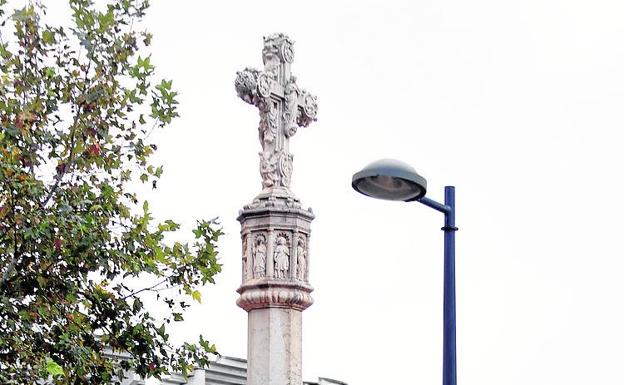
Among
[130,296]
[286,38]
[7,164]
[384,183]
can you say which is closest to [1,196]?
[7,164]

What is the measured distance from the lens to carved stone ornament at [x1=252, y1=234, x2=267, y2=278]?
19906mm

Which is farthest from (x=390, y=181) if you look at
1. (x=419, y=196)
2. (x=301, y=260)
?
(x=301, y=260)

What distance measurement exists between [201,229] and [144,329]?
1.26m

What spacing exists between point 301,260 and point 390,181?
797 centimetres

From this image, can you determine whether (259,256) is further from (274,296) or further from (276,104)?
(276,104)

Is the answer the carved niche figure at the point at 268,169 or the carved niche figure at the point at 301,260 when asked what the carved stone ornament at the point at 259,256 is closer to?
the carved niche figure at the point at 301,260

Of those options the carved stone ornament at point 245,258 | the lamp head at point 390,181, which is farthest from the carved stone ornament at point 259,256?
the lamp head at point 390,181

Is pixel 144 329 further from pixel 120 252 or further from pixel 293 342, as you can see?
pixel 293 342

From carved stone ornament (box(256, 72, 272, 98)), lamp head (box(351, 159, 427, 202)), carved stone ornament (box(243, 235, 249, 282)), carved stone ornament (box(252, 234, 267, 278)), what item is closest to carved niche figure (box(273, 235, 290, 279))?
carved stone ornament (box(252, 234, 267, 278))

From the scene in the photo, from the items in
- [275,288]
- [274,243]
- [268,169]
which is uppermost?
[268,169]

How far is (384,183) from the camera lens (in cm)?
1234

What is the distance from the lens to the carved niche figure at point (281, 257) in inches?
784

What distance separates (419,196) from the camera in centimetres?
1248

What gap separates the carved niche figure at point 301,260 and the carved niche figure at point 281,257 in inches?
7.2
